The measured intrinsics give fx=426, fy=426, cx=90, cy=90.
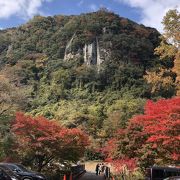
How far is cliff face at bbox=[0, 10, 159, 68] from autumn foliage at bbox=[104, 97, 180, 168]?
76.6m

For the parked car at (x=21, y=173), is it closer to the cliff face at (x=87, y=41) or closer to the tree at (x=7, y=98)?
the tree at (x=7, y=98)

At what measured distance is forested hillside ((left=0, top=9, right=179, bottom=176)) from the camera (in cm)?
8069

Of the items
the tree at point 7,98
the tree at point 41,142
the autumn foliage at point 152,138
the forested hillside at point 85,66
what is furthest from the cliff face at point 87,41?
the autumn foliage at point 152,138

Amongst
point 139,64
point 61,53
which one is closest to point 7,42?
point 61,53

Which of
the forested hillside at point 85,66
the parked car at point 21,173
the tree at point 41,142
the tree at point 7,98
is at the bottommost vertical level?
the parked car at point 21,173

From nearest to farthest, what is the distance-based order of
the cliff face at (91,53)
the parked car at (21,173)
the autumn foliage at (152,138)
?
1. the parked car at (21,173)
2. the autumn foliage at (152,138)
3. the cliff face at (91,53)

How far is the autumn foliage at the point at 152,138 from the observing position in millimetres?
25656

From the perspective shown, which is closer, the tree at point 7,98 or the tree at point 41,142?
the tree at point 41,142

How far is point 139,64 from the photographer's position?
10525 centimetres

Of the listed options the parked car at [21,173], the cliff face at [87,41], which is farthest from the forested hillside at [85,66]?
the parked car at [21,173]

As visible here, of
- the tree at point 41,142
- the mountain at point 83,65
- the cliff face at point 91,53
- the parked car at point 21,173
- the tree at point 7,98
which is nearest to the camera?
the parked car at point 21,173

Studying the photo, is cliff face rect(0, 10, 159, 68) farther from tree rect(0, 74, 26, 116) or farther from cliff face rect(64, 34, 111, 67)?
tree rect(0, 74, 26, 116)

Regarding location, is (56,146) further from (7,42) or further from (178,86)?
(7,42)

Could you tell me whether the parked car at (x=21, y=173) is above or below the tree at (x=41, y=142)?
below
